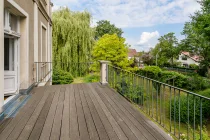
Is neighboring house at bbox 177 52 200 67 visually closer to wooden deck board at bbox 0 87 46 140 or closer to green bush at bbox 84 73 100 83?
green bush at bbox 84 73 100 83

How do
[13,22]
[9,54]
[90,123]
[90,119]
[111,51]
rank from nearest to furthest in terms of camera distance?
[90,123], [90,119], [9,54], [13,22], [111,51]

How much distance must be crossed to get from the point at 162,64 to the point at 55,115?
35.4 metres

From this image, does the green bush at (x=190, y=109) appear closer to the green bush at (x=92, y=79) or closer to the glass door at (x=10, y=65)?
the green bush at (x=92, y=79)

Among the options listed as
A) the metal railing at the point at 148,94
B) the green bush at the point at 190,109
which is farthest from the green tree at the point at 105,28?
the metal railing at the point at 148,94

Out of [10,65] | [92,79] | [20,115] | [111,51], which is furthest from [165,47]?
[20,115]

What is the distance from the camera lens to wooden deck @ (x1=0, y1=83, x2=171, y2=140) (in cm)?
260

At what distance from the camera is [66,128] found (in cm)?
283

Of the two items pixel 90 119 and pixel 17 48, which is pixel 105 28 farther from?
pixel 90 119

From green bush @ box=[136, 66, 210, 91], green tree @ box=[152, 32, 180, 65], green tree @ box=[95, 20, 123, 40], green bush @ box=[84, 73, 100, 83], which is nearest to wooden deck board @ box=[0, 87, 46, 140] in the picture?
green bush @ box=[84, 73, 100, 83]

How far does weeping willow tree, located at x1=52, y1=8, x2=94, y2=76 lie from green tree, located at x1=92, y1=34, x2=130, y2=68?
3.44ft

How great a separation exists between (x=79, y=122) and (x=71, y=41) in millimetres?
10656

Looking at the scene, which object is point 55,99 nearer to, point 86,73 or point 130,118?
point 130,118

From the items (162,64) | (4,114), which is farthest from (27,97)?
(162,64)

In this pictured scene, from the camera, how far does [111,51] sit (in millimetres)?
12781
